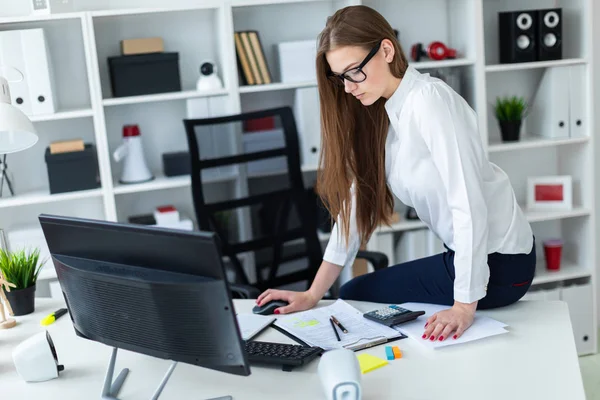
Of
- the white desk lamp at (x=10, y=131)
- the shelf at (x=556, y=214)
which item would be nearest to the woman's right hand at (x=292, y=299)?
the white desk lamp at (x=10, y=131)

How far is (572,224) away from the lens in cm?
377

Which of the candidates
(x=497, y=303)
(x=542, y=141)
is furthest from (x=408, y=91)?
(x=542, y=141)

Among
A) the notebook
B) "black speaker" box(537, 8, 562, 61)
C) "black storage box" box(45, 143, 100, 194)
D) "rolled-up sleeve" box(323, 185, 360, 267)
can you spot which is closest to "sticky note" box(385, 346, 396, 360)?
the notebook

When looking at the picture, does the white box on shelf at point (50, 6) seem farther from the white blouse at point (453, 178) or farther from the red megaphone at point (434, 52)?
the white blouse at point (453, 178)

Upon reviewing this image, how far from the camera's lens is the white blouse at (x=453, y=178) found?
72.7 inches

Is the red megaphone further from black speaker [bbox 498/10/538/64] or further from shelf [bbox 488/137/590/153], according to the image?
shelf [bbox 488/137/590/153]

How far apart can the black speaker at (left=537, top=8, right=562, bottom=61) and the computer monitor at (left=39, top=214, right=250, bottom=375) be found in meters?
2.60

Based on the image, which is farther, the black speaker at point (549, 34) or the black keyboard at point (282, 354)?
the black speaker at point (549, 34)

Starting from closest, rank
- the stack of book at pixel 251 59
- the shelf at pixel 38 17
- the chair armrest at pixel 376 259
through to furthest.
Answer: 1. the chair armrest at pixel 376 259
2. the shelf at pixel 38 17
3. the stack of book at pixel 251 59

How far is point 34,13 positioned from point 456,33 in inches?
77.3

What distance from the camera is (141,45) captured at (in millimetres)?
3299

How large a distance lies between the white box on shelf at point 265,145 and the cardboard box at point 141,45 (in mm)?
641

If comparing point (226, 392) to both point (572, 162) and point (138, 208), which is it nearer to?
point (138, 208)

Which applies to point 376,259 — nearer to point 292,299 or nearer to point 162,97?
point 292,299
